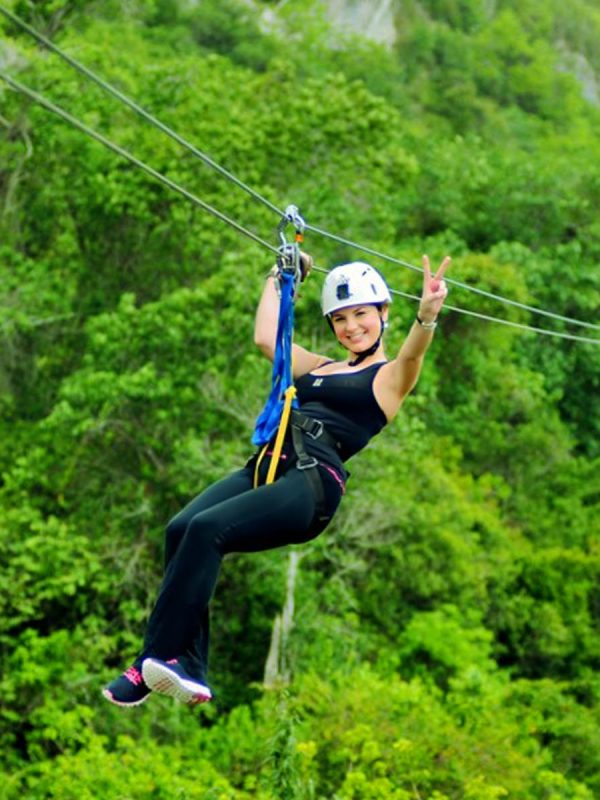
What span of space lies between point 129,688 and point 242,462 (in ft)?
36.7

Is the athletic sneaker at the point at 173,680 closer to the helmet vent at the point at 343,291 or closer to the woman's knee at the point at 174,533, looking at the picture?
A: the woman's knee at the point at 174,533

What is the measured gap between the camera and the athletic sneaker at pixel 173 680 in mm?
5195

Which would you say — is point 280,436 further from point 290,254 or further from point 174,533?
point 290,254

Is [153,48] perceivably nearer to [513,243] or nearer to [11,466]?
[513,243]

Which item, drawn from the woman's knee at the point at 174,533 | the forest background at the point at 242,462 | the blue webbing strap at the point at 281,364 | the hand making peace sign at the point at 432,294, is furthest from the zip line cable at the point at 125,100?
the forest background at the point at 242,462

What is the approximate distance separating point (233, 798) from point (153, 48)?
32383 mm

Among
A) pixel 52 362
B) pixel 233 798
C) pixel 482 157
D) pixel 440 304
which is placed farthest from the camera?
pixel 482 157

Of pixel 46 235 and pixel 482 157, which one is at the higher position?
pixel 482 157

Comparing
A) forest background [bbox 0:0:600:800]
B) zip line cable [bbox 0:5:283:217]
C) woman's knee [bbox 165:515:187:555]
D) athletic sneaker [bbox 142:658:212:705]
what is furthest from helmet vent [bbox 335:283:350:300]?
forest background [bbox 0:0:600:800]

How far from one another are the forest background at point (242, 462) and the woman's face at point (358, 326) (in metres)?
5.28

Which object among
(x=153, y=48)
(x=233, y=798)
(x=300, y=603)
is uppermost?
(x=153, y=48)

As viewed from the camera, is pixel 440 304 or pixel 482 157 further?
pixel 482 157

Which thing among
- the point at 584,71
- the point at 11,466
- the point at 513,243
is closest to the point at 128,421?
the point at 11,466

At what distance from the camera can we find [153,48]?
42094mm
